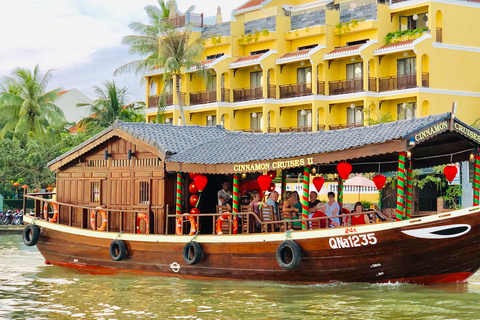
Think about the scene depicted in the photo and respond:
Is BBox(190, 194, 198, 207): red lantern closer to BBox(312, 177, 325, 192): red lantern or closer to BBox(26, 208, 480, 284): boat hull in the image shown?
BBox(26, 208, 480, 284): boat hull

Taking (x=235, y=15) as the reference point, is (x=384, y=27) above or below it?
below

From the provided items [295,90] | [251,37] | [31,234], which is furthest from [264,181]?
[251,37]

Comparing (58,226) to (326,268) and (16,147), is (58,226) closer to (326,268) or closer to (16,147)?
(326,268)

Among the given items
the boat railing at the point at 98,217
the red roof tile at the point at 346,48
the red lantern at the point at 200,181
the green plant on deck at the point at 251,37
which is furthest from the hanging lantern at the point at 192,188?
the green plant on deck at the point at 251,37

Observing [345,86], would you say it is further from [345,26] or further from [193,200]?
[193,200]

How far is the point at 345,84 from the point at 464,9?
6202 mm

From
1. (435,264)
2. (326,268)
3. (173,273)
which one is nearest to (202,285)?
(173,273)

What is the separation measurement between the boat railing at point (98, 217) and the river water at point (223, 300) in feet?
4.00

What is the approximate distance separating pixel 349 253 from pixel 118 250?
5.38 meters

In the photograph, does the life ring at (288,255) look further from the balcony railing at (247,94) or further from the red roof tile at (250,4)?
the red roof tile at (250,4)

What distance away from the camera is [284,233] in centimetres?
1489

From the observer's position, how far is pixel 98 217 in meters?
18.6

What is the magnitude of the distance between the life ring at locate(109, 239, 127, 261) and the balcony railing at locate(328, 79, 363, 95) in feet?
74.9

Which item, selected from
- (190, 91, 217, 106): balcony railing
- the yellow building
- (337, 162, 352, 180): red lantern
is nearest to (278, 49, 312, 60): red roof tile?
the yellow building
